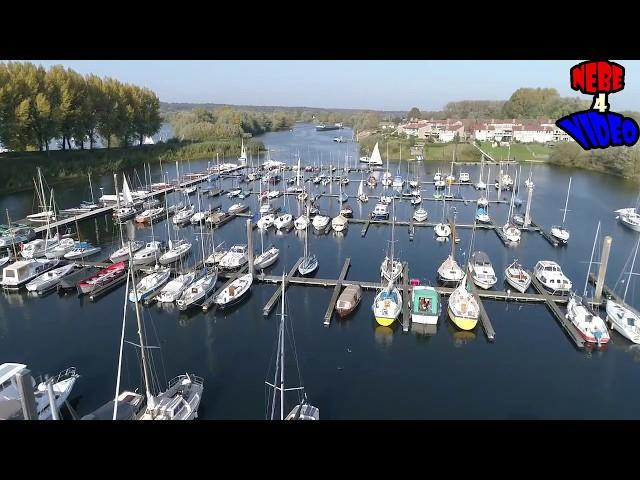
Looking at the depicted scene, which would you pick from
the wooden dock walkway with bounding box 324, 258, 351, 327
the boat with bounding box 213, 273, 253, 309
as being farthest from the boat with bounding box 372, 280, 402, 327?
the boat with bounding box 213, 273, 253, 309

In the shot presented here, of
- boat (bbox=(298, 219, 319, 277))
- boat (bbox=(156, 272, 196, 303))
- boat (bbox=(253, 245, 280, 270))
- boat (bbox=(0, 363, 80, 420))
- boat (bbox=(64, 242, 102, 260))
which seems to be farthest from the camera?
boat (bbox=(64, 242, 102, 260))

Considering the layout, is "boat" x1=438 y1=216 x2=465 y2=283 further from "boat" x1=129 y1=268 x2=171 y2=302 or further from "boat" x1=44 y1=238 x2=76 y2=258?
"boat" x1=44 y1=238 x2=76 y2=258

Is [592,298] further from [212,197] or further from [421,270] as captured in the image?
[212,197]

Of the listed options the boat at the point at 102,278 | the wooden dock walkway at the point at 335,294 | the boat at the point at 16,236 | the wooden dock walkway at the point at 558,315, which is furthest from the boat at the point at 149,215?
the wooden dock walkway at the point at 558,315

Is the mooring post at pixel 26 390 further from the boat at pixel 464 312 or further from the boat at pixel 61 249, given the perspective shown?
the boat at pixel 61 249
